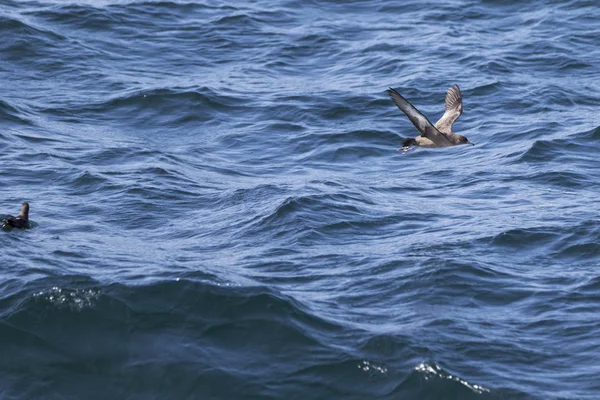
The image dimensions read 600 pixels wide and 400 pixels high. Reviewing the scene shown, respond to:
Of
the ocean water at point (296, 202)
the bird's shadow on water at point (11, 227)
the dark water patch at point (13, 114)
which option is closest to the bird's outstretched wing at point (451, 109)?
the ocean water at point (296, 202)

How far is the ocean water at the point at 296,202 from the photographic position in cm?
1230

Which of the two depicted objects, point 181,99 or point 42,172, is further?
point 181,99

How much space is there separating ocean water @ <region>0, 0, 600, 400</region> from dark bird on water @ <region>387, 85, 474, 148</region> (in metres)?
1.17

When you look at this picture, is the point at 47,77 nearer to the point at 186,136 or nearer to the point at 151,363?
the point at 186,136

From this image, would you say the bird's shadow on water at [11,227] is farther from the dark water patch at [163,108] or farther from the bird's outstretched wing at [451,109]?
the bird's outstretched wing at [451,109]

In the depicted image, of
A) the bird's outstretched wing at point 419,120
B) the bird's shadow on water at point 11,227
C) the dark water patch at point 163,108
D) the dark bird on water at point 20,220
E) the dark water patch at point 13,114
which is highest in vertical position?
the bird's outstretched wing at point 419,120

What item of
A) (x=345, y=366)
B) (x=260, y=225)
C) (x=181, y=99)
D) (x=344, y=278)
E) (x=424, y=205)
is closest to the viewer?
(x=345, y=366)

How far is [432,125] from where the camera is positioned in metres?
14.9

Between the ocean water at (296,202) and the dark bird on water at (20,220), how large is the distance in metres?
0.11

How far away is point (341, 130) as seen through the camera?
66.4 feet

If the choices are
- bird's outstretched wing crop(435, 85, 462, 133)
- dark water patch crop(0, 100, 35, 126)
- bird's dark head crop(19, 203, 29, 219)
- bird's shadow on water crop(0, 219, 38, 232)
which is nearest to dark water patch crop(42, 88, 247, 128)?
dark water patch crop(0, 100, 35, 126)

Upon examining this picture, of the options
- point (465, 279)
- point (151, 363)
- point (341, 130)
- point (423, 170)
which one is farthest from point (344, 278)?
point (341, 130)

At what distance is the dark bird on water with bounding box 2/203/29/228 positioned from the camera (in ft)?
48.3

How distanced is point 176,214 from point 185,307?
340cm
